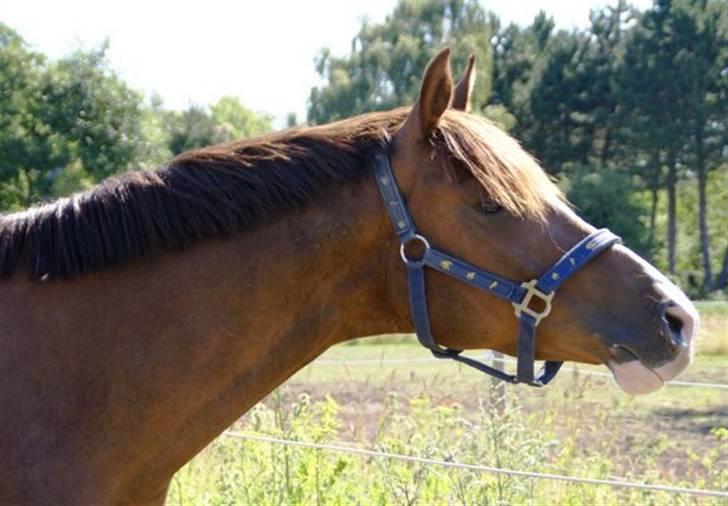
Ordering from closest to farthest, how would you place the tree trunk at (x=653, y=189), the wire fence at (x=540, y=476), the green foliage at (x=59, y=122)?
the wire fence at (x=540, y=476)
the green foliage at (x=59, y=122)
the tree trunk at (x=653, y=189)

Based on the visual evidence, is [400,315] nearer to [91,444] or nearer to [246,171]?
[246,171]

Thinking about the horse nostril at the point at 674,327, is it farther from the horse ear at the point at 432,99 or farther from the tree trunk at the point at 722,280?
the tree trunk at the point at 722,280

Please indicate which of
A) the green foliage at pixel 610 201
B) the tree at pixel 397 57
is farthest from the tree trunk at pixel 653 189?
the tree at pixel 397 57

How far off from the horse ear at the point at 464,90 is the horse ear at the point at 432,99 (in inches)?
10.6

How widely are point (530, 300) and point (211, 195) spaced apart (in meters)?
0.85

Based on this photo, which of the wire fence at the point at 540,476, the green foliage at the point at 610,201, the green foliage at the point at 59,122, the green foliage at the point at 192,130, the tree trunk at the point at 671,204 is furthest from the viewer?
the tree trunk at the point at 671,204

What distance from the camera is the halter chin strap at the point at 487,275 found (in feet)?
8.45

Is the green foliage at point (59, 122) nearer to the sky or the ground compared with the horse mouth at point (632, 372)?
nearer to the sky

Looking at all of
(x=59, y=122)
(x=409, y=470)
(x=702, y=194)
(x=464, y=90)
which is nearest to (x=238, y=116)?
(x=702, y=194)

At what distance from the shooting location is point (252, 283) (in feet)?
8.59

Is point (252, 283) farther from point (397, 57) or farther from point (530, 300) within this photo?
point (397, 57)

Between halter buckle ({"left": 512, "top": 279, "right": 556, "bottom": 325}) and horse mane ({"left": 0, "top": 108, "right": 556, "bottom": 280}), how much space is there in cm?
19

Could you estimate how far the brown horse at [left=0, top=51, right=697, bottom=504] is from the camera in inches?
100

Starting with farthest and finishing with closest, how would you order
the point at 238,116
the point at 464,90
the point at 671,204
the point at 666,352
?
the point at 238,116 < the point at 671,204 < the point at 464,90 < the point at 666,352
